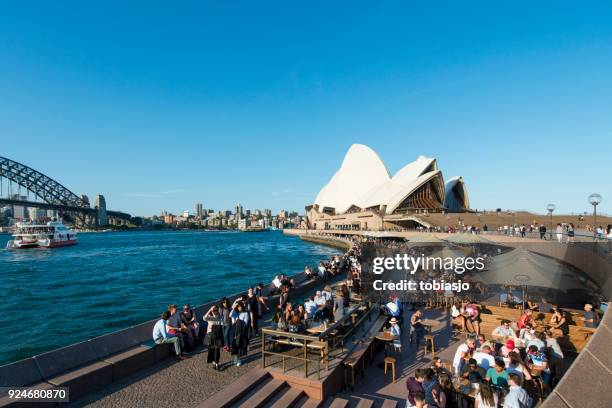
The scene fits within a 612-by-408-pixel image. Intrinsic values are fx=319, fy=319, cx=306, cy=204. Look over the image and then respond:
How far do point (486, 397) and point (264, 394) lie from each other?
10.0ft

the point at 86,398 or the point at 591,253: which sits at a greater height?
the point at 591,253

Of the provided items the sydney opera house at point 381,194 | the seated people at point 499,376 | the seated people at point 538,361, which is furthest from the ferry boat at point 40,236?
the seated people at point 538,361

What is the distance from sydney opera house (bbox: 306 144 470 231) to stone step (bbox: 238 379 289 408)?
43.6 m

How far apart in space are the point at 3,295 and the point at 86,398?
2122 centimetres

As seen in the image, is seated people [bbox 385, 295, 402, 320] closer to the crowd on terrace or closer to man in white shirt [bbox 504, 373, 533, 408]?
the crowd on terrace

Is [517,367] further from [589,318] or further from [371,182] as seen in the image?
[371,182]

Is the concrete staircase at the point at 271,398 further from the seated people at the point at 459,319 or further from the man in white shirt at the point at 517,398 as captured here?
the seated people at the point at 459,319

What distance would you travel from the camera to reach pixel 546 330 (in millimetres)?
6328

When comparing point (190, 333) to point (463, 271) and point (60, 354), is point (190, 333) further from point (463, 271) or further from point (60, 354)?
point (463, 271)

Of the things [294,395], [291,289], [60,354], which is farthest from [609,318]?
[291,289]

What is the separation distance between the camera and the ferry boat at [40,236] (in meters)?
53.4

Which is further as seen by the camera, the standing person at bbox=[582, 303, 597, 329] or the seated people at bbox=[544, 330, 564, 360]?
the standing person at bbox=[582, 303, 597, 329]

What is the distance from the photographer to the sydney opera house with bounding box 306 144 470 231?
55938 millimetres

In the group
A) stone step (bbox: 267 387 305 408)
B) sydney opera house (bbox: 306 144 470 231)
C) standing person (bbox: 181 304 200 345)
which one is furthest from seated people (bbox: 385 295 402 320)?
sydney opera house (bbox: 306 144 470 231)
